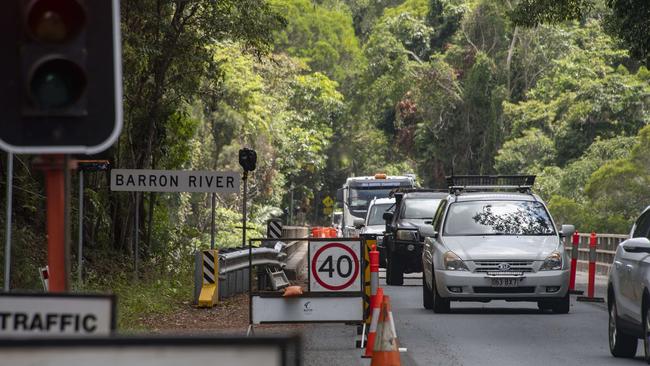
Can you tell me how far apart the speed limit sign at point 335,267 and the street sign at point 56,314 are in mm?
9797

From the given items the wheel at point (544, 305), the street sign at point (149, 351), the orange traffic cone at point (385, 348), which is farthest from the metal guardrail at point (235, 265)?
the street sign at point (149, 351)

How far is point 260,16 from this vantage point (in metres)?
25.9

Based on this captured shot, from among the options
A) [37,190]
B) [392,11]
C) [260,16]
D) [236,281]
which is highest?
[392,11]

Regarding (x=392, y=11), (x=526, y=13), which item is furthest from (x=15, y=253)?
(x=392, y=11)

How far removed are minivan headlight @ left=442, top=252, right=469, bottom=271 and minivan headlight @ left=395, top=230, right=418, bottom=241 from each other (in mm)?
7672

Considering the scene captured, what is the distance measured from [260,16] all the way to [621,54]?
37832 mm

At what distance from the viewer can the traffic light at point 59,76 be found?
6180 millimetres

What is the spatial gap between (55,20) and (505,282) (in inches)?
552

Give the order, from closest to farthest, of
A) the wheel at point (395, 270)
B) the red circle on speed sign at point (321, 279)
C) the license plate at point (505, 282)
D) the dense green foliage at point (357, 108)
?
the red circle on speed sign at point (321, 279) → the license plate at point (505, 282) → the dense green foliage at point (357, 108) → the wheel at point (395, 270)

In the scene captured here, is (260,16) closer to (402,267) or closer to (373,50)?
(402,267)

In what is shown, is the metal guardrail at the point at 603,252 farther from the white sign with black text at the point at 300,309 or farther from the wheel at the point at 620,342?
the wheel at the point at 620,342

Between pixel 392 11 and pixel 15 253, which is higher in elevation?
pixel 392 11

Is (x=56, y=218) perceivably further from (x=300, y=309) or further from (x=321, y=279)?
(x=321, y=279)

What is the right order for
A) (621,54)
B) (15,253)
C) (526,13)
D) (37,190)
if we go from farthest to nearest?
(621,54), (526,13), (37,190), (15,253)
